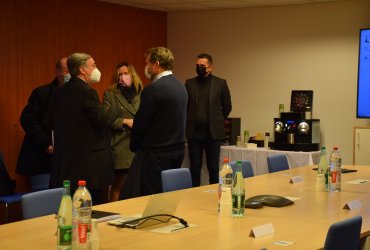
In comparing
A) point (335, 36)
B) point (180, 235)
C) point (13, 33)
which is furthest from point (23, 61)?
point (180, 235)

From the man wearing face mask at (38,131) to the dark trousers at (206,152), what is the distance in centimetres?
186

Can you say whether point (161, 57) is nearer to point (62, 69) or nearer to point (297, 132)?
point (62, 69)

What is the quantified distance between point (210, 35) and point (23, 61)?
9.66 ft

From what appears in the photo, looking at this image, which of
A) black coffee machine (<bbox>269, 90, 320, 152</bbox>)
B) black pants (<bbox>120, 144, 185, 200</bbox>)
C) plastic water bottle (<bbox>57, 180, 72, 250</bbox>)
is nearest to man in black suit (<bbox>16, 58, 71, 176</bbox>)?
black pants (<bbox>120, 144, 185, 200</bbox>)

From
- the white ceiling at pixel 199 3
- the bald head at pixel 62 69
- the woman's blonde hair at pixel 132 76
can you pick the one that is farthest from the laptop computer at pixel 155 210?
the white ceiling at pixel 199 3

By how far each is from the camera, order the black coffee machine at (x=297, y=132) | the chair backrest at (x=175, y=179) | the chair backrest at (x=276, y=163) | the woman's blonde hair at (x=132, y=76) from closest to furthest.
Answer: the chair backrest at (x=175, y=179) → the chair backrest at (x=276, y=163) → the woman's blonde hair at (x=132, y=76) → the black coffee machine at (x=297, y=132)

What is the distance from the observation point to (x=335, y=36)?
8.29 metres

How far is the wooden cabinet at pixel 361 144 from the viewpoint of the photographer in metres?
7.66

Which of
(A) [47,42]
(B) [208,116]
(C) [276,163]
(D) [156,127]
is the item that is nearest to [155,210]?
(D) [156,127]

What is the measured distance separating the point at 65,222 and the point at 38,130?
13.0ft

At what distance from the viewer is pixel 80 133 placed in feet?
16.4

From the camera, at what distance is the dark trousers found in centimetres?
786

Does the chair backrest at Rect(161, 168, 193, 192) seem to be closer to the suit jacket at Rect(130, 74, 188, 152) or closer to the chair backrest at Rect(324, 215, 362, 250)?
the suit jacket at Rect(130, 74, 188, 152)

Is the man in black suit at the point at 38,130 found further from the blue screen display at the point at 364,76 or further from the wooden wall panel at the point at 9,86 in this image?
the blue screen display at the point at 364,76
